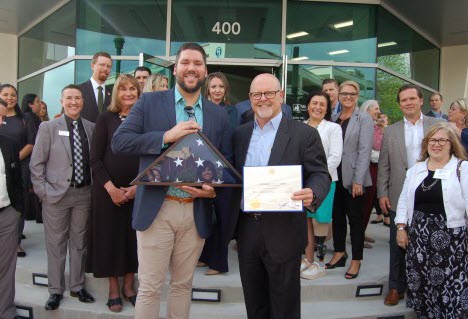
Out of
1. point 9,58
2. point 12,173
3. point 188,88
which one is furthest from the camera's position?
point 9,58

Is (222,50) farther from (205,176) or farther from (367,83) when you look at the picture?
→ (205,176)

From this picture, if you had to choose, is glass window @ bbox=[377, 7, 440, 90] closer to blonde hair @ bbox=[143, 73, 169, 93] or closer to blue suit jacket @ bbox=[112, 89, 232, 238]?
blonde hair @ bbox=[143, 73, 169, 93]

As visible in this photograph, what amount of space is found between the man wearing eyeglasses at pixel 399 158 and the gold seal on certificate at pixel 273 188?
6.87 ft

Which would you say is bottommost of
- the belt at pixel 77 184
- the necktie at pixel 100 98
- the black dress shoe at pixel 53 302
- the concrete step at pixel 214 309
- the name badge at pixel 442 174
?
the concrete step at pixel 214 309

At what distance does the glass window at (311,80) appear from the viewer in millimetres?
8555

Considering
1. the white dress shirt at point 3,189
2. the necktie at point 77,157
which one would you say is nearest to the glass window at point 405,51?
the necktie at point 77,157

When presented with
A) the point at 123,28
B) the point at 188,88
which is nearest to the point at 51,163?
the point at 188,88

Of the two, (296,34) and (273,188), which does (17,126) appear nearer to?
(273,188)

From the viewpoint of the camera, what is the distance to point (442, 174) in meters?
3.63

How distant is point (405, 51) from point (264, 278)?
Result: 925cm

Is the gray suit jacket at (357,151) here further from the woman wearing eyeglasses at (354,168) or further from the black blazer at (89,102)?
the black blazer at (89,102)

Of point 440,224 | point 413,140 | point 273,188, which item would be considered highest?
point 413,140

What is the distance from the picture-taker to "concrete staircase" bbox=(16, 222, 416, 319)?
385cm

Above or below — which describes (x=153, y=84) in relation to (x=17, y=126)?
above
